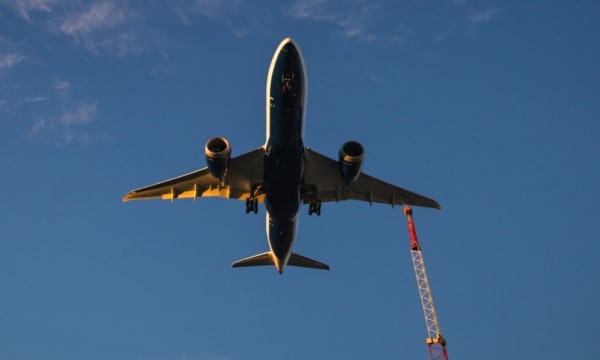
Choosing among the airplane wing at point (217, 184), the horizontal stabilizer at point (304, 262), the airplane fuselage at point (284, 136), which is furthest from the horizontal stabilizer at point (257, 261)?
the airplane fuselage at point (284, 136)

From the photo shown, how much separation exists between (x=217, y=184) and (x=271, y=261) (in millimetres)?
5911

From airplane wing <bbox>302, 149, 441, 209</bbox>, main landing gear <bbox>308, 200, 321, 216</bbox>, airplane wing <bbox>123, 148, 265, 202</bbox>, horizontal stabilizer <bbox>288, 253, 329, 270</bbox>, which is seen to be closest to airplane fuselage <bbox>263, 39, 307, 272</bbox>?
airplane wing <bbox>123, 148, 265, 202</bbox>

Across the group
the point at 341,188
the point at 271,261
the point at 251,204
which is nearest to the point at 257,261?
the point at 271,261

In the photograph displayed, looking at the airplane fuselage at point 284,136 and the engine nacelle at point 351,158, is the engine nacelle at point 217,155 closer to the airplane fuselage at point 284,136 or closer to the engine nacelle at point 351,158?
the airplane fuselage at point 284,136

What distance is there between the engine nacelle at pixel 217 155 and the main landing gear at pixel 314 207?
6.61m

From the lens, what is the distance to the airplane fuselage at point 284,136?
2572 centimetres

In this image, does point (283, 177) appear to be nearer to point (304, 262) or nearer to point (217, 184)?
point (217, 184)

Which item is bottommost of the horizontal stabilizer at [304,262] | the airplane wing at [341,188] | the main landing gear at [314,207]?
the horizontal stabilizer at [304,262]

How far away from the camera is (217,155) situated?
27.2 metres

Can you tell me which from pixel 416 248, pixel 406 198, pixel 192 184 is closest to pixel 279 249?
pixel 192 184

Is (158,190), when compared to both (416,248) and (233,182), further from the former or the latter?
(416,248)

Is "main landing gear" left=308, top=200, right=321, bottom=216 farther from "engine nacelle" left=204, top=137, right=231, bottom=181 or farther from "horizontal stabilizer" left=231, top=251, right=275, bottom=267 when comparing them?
"engine nacelle" left=204, top=137, right=231, bottom=181

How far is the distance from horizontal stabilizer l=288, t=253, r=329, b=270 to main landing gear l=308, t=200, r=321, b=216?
4.01m

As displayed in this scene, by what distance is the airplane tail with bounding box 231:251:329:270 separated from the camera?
35.2 metres
